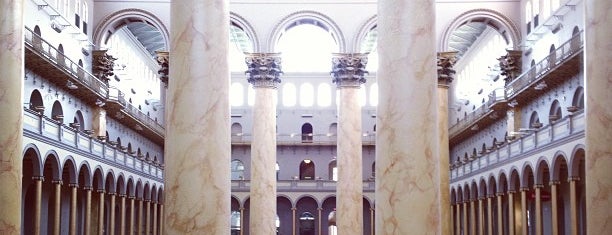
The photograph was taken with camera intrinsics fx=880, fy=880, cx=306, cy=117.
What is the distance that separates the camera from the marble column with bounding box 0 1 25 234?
13195 millimetres

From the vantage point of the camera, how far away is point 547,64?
1599 inches

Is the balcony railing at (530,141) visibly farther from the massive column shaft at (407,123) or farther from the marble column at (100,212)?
the massive column shaft at (407,123)

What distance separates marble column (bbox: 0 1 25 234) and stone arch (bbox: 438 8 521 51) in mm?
17605

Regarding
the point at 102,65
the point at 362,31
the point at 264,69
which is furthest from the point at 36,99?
the point at 362,31

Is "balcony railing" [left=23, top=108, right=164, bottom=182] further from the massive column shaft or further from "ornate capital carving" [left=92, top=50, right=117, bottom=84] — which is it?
the massive column shaft

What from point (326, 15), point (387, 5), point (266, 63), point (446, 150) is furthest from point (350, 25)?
point (387, 5)

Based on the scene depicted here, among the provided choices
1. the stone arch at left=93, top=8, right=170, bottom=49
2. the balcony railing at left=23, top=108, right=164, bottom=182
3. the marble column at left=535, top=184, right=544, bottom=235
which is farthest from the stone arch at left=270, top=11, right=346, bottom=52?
the marble column at left=535, top=184, right=544, bottom=235

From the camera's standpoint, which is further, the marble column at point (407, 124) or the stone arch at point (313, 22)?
the stone arch at point (313, 22)

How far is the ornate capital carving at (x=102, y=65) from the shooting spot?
45.3 metres

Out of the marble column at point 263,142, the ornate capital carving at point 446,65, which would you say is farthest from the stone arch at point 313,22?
the ornate capital carving at point 446,65

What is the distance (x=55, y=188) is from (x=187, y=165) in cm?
2669

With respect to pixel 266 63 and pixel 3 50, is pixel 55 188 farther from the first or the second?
pixel 3 50

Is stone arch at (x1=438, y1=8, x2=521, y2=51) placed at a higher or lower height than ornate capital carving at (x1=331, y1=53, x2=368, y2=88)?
higher

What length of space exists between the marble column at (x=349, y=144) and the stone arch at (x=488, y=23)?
369 centimetres
